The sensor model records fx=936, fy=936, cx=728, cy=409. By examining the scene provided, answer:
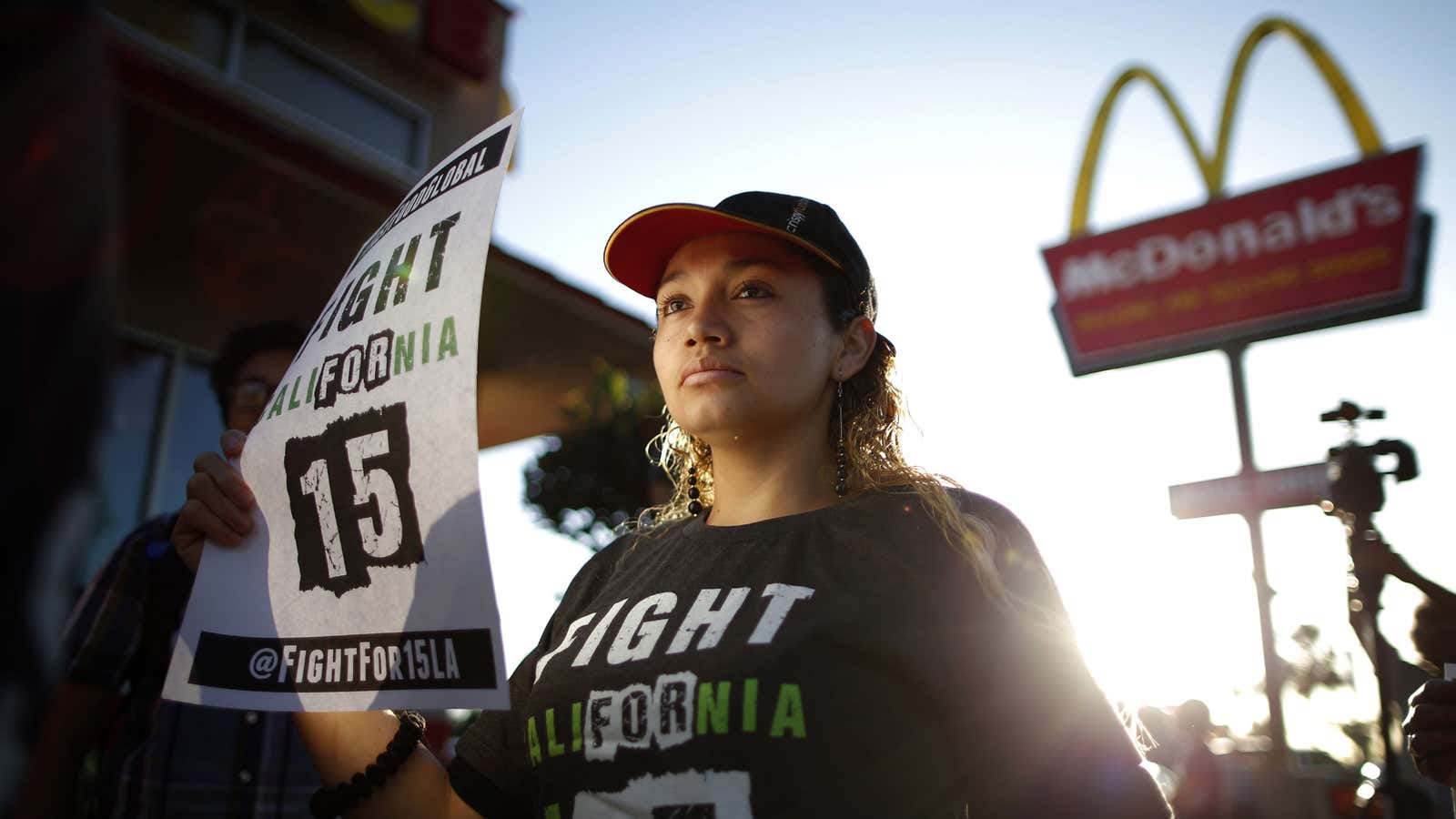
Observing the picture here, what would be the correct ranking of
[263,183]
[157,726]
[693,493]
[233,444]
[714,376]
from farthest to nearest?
[263,183]
[157,726]
[693,493]
[714,376]
[233,444]

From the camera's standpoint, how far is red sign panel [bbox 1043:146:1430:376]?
9.02 m

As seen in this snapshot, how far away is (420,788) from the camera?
148 centimetres

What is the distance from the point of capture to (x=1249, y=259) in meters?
10.0

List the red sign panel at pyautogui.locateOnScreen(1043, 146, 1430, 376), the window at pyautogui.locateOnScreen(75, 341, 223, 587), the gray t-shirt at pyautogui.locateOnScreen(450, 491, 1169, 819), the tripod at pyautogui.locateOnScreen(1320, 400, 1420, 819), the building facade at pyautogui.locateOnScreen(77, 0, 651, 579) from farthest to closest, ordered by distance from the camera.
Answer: the red sign panel at pyautogui.locateOnScreen(1043, 146, 1430, 376) < the window at pyautogui.locateOnScreen(75, 341, 223, 587) < the building facade at pyautogui.locateOnScreen(77, 0, 651, 579) < the tripod at pyautogui.locateOnScreen(1320, 400, 1420, 819) < the gray t-shirt at pyautogui.locateOnScreen(450, 491, 1169, 819)

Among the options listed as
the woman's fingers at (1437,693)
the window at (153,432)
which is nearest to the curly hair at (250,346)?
the woman's fingers at (1437,693)

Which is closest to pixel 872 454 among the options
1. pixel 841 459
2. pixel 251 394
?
pixel 841 459

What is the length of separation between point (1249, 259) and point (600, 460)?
25.5 ft

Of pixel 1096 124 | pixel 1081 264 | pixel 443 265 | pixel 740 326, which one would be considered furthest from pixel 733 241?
pixel 1096 124

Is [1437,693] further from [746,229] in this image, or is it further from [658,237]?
[658,237]

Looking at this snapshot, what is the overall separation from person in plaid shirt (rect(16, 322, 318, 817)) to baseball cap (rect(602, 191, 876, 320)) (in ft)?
4.87

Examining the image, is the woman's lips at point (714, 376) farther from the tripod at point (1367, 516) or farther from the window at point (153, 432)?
the window at point (153, 432)

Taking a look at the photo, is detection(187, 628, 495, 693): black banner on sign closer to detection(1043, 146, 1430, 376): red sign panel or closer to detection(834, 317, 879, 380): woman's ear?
detection(834, 317, 879, 380): woman's ear

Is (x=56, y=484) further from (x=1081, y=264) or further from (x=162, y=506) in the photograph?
(x=1081, y=264)

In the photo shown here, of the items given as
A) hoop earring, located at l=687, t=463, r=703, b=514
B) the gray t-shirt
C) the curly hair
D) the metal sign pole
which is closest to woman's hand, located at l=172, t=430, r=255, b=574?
the gray t-shirt
